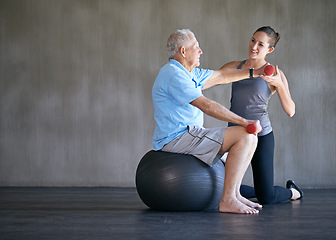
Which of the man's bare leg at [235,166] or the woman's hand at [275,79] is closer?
the man's bare leg at [235,166]

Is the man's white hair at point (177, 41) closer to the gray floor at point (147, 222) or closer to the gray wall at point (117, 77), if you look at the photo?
the gray floor at point (147, 222)

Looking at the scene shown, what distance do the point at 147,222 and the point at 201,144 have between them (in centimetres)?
61

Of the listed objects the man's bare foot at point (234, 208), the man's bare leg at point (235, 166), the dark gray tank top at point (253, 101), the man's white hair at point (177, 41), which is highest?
the man's white hair at point (177, 41)

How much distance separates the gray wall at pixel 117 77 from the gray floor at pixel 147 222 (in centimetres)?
152

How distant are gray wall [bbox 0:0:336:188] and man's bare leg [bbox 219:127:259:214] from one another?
2.23 m

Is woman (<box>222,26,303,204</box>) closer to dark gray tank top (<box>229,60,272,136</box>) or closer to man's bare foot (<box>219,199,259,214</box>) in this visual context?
dark gray tank top (<box>229,60,272,136</box>)

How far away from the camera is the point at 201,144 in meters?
2.58

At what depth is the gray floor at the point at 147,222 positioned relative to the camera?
1.88m

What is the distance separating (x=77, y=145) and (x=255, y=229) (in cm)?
314

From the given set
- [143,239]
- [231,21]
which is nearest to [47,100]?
[231,21]

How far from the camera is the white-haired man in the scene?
2.53 m

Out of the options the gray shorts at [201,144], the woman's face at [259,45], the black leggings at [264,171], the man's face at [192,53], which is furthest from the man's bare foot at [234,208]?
the woman's face at [259,45]

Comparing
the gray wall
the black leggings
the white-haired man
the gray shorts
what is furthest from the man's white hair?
the gray wall

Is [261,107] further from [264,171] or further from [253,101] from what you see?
[264,171]
